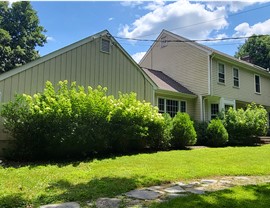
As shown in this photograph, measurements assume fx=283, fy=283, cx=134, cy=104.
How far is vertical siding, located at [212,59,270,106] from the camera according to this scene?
18.0 meters

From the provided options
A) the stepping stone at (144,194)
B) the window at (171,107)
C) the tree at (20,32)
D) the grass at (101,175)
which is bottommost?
the stepping stone at (144,194)

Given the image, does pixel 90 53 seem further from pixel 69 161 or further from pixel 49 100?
pixel 69 161

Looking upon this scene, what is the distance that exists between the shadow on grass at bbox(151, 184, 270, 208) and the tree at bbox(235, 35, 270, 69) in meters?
35.2

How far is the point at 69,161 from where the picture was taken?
341 inches

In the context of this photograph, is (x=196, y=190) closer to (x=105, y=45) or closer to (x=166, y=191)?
(x=166, y=191)

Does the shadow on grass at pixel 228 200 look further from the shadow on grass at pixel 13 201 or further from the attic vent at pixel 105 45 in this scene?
the attic vent at pixel 105 45

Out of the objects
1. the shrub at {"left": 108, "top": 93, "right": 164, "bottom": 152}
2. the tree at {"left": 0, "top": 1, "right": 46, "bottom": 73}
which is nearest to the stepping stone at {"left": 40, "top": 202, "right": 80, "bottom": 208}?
the shrub at {"left": 108, "top": 93, "right": 164, "bottom": 152}

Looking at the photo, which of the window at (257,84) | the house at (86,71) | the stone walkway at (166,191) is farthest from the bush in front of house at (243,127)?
the stone walkway at (166,191)

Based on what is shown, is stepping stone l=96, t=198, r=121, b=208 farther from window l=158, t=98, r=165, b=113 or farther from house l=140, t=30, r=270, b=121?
window l=158, t=98, r=165, b=113

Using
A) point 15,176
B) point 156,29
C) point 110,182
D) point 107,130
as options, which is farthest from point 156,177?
point 156,29

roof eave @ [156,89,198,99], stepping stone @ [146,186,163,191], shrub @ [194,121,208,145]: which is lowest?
stepping stone @ [146,186,163,191]

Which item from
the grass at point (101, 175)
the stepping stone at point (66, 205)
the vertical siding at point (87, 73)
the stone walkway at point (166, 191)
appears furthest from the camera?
the vertical siding at point (87, 73)

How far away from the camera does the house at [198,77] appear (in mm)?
17328

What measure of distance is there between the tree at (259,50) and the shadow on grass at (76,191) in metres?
35.6
